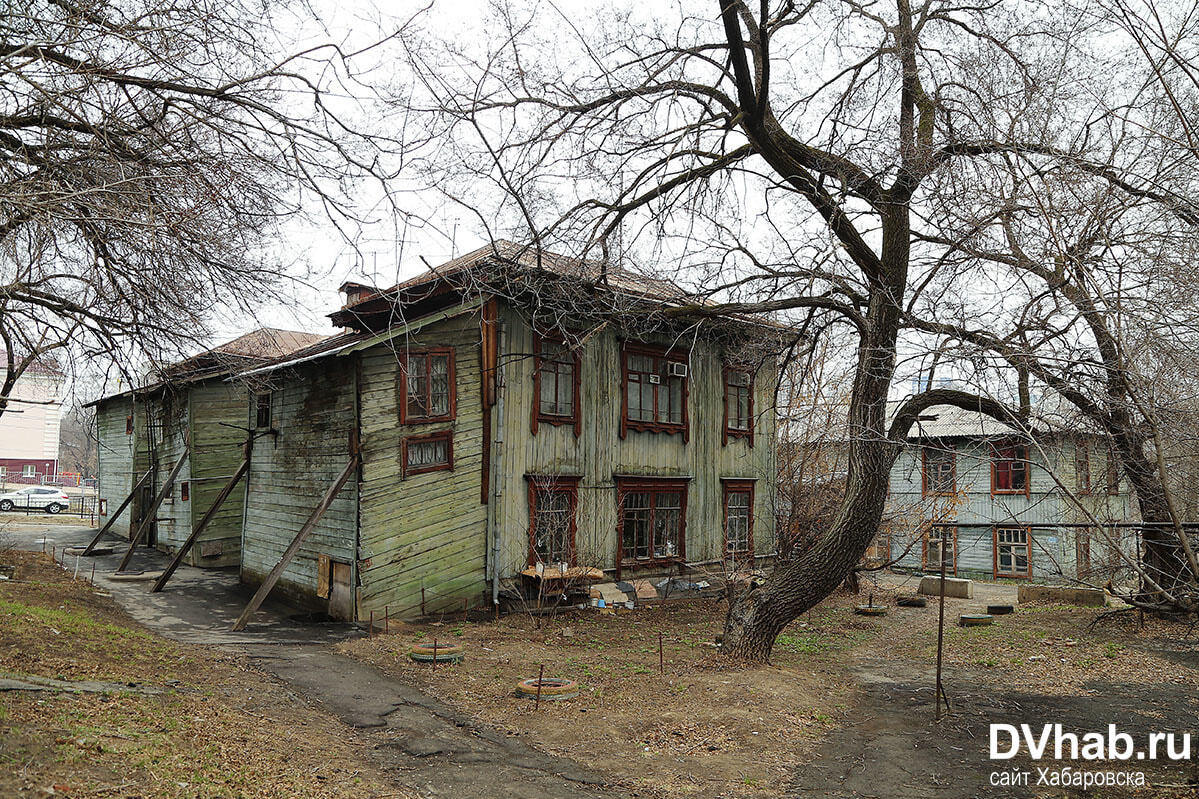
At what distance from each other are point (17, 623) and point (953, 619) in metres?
17.1

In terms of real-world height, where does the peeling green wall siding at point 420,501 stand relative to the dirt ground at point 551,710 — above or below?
above

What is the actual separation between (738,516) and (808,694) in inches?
419

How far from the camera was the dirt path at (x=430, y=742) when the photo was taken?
6.75 m

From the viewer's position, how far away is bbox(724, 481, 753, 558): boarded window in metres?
20.1

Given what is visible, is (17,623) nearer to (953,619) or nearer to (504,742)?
(504,742)

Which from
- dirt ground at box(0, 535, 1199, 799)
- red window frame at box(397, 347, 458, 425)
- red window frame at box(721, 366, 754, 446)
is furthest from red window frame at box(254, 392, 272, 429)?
red window frame at box(721, 366, 754, 446)

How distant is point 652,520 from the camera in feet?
60.5

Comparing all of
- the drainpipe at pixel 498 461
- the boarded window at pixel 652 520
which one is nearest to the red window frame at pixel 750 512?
the boarded window at pixel 652 520

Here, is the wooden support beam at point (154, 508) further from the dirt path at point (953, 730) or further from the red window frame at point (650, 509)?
the dirt path at point (953, 730)

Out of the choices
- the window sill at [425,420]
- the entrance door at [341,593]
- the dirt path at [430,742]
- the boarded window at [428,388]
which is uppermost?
the boarded window at [428,388]

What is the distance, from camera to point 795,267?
11.5m

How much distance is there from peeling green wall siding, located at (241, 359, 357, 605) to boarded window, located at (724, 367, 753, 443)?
32.1 ft

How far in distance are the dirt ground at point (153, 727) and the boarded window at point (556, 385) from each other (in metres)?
7.63

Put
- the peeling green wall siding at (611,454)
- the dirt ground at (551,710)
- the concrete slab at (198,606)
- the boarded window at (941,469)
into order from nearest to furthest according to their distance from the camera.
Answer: the dirt ground at (551,710), the boarded window at (941,469), the concrete slab at (198,606), the peeling green wall siding at (611,454)
